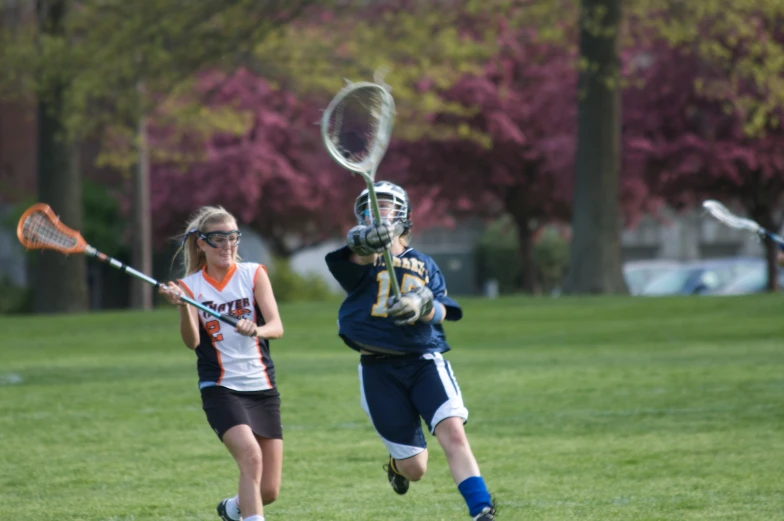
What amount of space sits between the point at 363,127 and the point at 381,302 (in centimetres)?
84

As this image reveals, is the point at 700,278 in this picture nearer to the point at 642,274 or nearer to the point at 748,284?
the point at 748,284

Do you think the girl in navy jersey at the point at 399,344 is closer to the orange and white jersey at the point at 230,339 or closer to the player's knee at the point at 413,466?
the player's knee at the point at 413,466

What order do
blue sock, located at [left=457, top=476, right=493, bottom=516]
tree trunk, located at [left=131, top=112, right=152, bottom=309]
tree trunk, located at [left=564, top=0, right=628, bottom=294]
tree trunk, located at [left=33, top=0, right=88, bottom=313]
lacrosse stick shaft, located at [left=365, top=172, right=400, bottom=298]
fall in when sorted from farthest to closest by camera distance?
1. tree trunk, located at [left=131, top=112, right=152, bottom=309]
2. tree trunk, located at [left=33, top=0, right=88, bottom=313]
3. tree trunk, located at [left=564, top=0, right=628, bottom=294]
4. blue sock, located at [left=457, top=476, right=493, bottom=516]
5. lacrosse stick shaft, located at [left=365, top=172, right=400, bottom=298]

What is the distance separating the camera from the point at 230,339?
6164mm

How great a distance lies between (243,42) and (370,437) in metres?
11.8

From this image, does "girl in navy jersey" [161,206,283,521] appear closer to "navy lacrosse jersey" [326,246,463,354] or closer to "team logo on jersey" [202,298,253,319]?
"team logo on jersey" [202,298,253,319]

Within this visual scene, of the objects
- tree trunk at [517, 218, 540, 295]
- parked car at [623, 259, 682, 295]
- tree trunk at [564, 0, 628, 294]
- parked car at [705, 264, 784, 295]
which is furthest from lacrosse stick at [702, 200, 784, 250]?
parked car at [623, 259, 682, 295]

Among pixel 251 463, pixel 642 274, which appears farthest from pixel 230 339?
pixel 642 274

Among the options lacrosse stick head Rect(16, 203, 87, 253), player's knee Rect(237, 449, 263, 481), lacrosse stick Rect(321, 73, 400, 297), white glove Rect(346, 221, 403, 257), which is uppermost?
lacrosse stick Rect(321, 73, 400, 297)

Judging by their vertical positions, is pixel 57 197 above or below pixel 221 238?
above

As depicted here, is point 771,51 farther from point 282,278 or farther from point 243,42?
point 282,278

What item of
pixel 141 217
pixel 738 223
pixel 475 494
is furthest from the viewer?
pixel 141 217

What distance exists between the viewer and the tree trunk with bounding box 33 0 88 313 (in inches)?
902

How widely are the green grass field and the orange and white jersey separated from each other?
4.08ft
